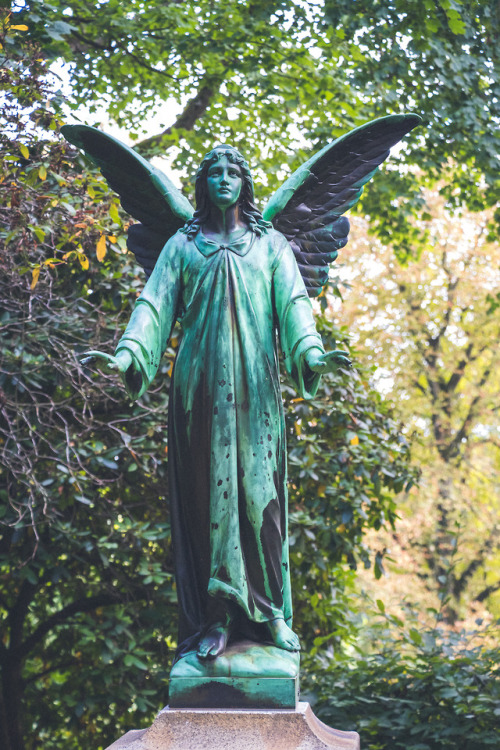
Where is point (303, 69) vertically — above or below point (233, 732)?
above

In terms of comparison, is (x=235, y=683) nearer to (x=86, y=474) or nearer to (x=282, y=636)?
(x=282, y=636)

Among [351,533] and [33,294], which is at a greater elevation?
[33,294]

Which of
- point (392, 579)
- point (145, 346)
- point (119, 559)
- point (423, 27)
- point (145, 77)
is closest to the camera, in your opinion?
point (145, 346)

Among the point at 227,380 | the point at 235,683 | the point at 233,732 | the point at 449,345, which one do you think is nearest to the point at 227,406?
the point at 227,380

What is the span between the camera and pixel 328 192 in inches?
161

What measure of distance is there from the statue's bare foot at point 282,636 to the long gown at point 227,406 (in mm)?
31

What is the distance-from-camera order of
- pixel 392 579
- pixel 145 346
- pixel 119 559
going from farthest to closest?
1. pixel 392 579
2. pixel 119 559
3. pixel 145 346

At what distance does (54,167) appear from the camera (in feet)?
21.1

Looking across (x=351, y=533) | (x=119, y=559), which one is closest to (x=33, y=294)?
(x=119, y=559)

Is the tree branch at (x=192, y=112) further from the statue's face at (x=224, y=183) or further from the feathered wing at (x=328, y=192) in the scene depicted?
the statue's face at (x=224, y=183)

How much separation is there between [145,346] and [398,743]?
13.2 feet

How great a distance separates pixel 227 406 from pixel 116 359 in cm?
45

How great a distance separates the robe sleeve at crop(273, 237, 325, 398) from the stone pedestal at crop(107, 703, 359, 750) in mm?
1087

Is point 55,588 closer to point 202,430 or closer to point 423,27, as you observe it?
point 202,430
